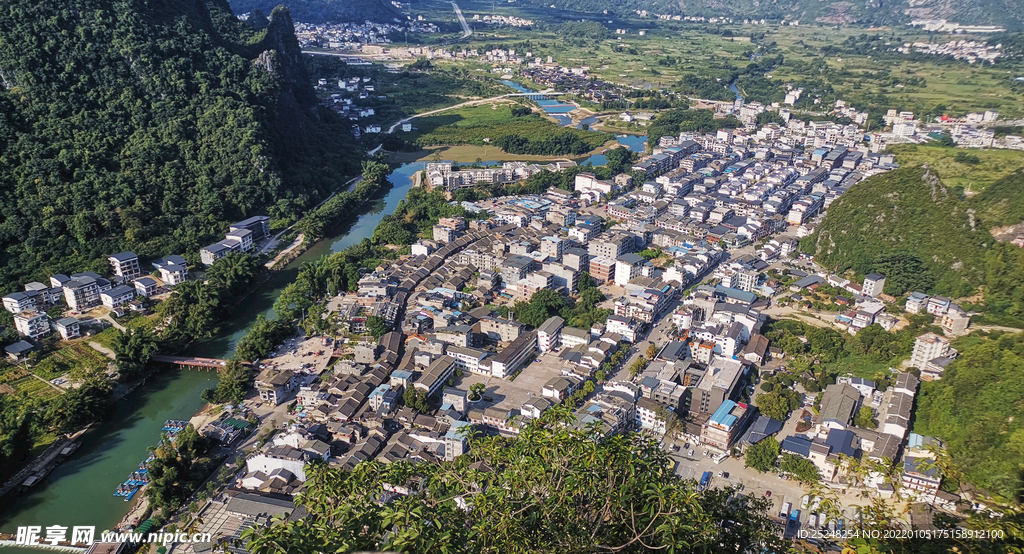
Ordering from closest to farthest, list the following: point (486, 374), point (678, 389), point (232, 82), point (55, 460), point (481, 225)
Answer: point (55, 460)
point (678, 389)
point (486, 374)
point (481, 225)
point (232, 82)

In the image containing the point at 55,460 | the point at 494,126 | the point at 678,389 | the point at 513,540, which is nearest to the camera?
the point at 513,540

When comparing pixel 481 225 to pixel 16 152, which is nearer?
pixel 16 152

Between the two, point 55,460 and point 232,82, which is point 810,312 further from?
point 232,82

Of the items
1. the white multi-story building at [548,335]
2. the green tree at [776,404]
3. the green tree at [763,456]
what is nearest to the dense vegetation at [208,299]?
the white multi-story building at [548,335]

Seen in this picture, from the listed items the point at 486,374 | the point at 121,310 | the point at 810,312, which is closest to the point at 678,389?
the point at 486,374

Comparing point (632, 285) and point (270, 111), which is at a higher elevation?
point (270, 111)

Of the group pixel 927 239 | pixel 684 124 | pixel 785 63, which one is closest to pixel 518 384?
pixel 927 239
